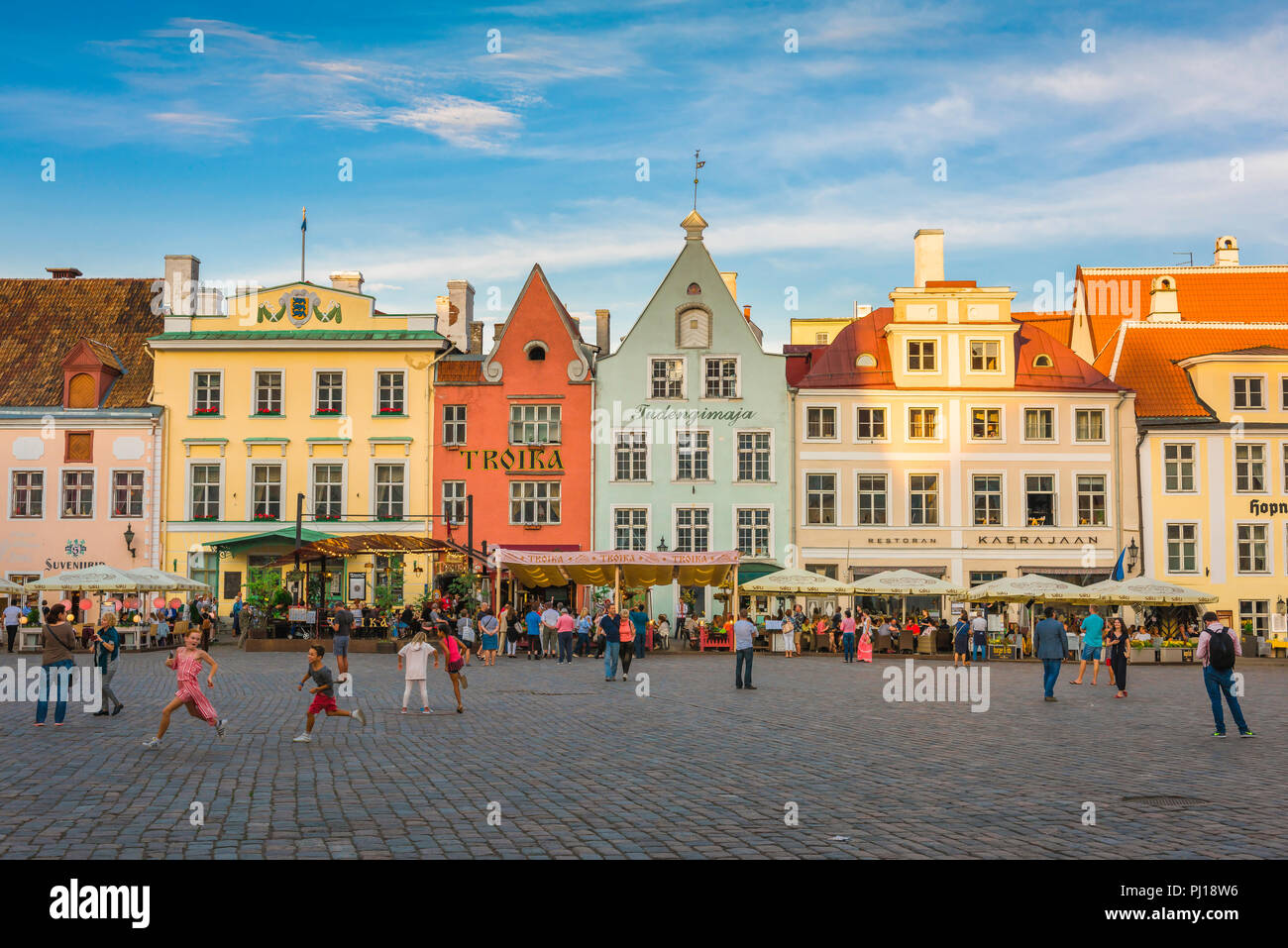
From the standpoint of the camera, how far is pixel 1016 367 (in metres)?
50.9

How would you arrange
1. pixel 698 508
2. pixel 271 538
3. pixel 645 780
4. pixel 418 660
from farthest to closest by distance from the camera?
1. pixel 698 508
2. pixel 271 538
3. pixel 418 660
4. pixel 645 780

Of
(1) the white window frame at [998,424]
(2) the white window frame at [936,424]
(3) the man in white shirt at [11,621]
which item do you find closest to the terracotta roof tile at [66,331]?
(3) the man in white shirt at [11,621]

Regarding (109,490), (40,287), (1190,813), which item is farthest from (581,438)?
(1190,813)

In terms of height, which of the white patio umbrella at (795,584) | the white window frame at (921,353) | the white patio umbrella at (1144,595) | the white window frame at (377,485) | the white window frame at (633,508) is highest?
the white window frame at (921,353)

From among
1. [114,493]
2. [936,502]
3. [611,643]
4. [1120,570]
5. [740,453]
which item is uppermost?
[740,453]

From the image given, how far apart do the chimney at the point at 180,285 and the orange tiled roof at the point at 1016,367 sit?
24.6 meters

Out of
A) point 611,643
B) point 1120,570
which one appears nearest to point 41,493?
point 611,643

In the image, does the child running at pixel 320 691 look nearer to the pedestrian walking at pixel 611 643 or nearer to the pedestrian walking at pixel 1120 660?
the pedestrian walking at pixel 611 643

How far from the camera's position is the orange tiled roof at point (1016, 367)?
50.7 metres

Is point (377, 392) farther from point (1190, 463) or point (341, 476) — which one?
point (1190, 463)

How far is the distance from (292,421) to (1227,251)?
41314 mm

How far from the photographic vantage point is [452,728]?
17.8 metres

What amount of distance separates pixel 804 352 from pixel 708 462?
28.4 feet

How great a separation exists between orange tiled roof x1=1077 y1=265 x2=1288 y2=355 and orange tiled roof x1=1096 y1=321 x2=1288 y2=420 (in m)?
1.93
